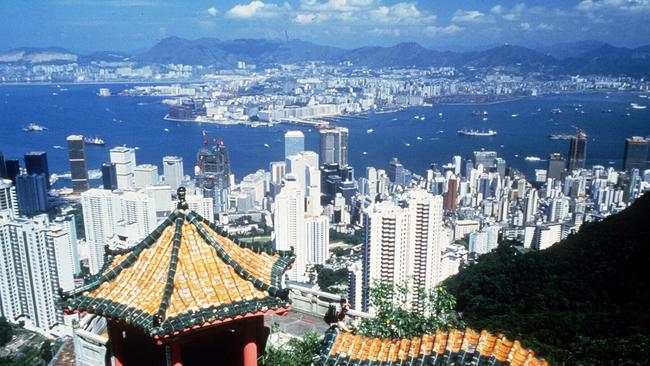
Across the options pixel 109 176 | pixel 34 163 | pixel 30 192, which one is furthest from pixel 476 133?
pixel 30 192

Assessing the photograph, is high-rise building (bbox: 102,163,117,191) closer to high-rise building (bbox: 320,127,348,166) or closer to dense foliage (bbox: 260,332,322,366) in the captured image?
high-rise building (bbox: 320,127,348,166)

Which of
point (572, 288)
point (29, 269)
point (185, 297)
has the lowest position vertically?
point (29, 269)

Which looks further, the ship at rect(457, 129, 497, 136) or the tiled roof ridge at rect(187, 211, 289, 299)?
the ship at rect(457, 129, 497, 136)

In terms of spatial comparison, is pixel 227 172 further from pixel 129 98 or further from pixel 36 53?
pixel 36 53

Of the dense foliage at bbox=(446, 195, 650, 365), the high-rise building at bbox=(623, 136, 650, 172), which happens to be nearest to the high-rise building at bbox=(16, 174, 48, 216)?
the dense foliage at bbox=(446, 195, 650, 365)

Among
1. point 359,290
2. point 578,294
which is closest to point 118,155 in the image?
point 359,290

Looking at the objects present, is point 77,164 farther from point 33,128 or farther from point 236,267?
point 236,267

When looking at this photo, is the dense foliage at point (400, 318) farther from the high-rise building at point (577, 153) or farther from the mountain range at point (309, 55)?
the mountain range at point (309, 55)
